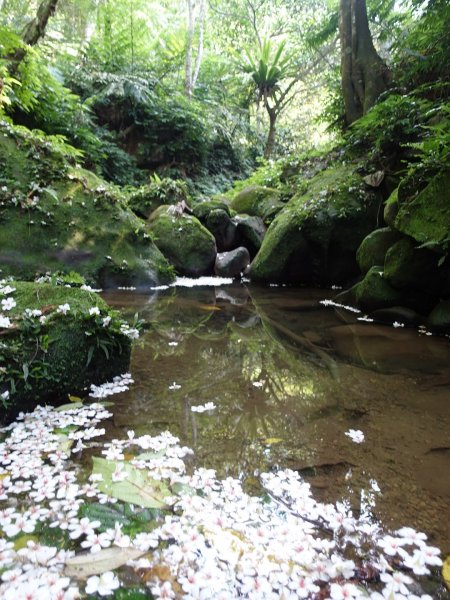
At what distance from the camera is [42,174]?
22.8 feet

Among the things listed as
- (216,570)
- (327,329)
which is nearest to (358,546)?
(216,570)

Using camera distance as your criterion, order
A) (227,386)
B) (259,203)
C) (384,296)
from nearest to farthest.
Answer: (227,386), (384,296), (259,203)

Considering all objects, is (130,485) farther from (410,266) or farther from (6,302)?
(410,266)

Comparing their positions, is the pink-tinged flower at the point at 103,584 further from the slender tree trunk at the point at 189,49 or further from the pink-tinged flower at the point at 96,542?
the slender tree trunk at the point at 189,49

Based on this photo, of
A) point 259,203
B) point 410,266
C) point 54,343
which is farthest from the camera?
point 259,203

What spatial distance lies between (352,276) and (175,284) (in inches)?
143

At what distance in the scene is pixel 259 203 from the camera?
11.0 meters

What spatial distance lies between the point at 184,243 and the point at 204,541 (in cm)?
776

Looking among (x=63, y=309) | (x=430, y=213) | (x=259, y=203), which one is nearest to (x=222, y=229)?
(x=259, y=203)

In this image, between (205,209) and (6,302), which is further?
(205,209)

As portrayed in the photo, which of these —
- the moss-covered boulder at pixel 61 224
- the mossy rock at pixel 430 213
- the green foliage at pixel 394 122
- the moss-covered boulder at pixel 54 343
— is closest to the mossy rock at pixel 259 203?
the green foliage at pixel 394 122

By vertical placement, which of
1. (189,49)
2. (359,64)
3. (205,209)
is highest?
(189,49)

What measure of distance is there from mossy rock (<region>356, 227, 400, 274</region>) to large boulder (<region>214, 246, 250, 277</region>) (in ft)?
11.8

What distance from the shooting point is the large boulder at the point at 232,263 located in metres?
9.16
